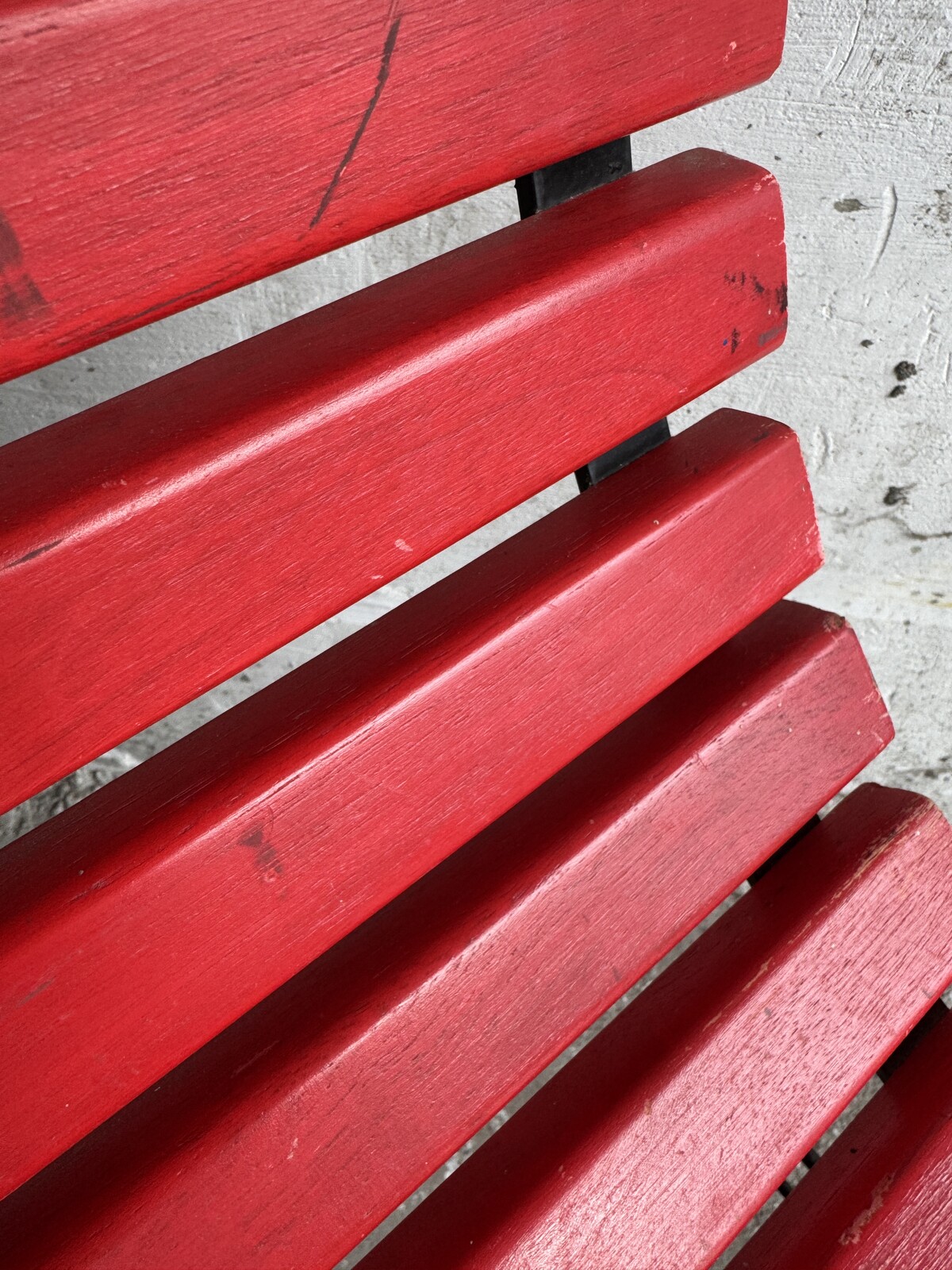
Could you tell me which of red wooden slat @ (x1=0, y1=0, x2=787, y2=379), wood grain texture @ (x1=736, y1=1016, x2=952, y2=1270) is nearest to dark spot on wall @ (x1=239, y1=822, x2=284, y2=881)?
red wooden slat @ (x1=0, y1=0, x2=787, y2=379)

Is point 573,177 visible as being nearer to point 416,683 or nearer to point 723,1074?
point 416,683

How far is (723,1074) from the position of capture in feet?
2.86

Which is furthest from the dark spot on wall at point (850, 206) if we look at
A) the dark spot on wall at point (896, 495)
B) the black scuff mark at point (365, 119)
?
the black scuff mark at point (365, 119)

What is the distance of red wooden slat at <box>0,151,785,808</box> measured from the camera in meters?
0.54

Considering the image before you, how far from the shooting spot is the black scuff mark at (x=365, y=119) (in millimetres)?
567

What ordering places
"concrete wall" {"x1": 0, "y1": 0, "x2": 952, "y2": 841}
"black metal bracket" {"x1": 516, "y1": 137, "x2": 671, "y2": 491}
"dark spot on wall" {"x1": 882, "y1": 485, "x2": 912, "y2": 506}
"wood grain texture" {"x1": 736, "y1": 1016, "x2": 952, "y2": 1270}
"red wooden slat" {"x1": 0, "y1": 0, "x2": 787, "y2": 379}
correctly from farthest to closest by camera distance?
1. "dark spot on wall" {"x1": 882, "y1": 485, "x2": 912, "y2": 506}
2. "concrete wall" {"x1": 0, "y1": 0, "x2": 952, "y2": 841}
3. "wood grain texture" {"x1": 736, "y1": 1016, "x2": 952, "y2": 1270}
4. "black metal bracket" {"x1": 516, "y1": 137, "x2": 671, "y2": 491}
5. "red wooden slat" {"x1": 0, "y1": 0, "x2": 787, "y2": 379}

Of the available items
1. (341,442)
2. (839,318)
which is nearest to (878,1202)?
(341,442)

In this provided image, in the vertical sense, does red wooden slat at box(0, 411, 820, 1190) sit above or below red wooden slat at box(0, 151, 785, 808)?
below

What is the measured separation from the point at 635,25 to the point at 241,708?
49 centimetres

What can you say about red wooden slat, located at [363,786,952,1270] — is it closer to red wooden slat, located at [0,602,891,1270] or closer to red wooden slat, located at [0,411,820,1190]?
red wooden slat, located at [0,602,891,1270]

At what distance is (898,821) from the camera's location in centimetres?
99

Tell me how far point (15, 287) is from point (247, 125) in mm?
140

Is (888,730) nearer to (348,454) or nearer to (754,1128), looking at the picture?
(754,1128)

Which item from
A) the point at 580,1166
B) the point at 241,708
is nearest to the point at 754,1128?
the point at 580,1166
